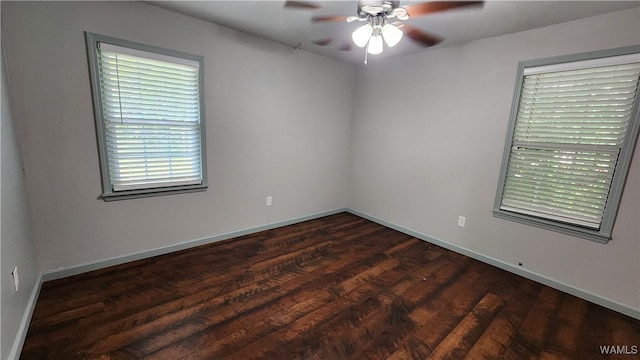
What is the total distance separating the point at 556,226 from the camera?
2.39 meters

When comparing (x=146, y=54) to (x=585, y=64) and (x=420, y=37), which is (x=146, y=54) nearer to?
(x=420, y=37)

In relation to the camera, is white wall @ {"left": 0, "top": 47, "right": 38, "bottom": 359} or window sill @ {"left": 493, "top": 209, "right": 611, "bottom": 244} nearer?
white wall @ {"left": 0, "top": 47, "right": 38, "bottom": 359}

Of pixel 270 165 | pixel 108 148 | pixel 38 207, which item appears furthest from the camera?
pixel 270 165

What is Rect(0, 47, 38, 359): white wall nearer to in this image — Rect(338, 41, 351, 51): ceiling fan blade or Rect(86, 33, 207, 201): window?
Rect(86, 33, 207, 201): window

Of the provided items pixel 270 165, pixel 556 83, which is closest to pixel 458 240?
pixel 556 83

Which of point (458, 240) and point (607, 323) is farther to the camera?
point (458, 240)

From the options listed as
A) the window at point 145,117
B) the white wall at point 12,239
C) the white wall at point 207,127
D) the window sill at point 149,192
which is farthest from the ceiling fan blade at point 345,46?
the white wall at point 12,239

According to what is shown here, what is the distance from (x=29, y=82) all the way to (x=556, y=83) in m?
4.25

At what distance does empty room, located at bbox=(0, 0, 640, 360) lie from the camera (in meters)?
1.77

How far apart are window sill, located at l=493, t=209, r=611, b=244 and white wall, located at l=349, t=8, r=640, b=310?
52mm

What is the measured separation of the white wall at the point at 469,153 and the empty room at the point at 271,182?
21mm

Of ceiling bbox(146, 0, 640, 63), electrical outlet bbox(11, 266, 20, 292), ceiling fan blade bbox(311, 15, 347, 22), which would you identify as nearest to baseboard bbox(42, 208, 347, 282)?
electrical outlet bbox(11, 266, 20, 292)

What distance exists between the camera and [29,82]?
1.94 meters

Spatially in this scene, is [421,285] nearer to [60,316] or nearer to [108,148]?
[60,316]
